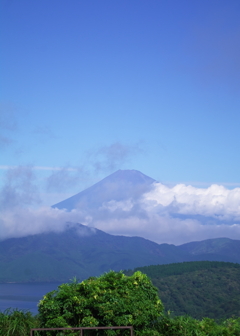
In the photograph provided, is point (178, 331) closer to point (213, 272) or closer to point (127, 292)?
point (127, 292)

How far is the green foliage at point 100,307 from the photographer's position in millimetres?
8117

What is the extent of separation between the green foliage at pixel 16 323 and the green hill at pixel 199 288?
4908cm

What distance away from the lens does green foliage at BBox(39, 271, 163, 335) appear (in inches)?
320

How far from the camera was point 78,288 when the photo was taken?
8.72 metres

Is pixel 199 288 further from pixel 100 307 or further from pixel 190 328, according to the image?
pixel 100 307

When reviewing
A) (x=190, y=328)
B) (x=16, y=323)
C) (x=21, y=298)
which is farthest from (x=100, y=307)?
(x=21, y=298)

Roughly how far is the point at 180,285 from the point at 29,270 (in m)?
140

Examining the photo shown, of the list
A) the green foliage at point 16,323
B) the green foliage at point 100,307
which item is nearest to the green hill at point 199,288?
the green foliage at point 100,307

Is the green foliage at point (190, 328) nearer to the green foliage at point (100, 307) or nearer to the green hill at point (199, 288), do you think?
the green foliage at point (100, 307)

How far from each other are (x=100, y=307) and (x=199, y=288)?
67.9 m

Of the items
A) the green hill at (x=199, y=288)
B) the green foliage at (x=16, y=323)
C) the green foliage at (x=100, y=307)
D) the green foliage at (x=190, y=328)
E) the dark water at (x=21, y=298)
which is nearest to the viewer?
the green foliage at (x=100, y=307)

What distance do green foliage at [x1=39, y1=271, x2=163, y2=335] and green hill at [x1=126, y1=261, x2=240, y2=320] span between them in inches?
1922

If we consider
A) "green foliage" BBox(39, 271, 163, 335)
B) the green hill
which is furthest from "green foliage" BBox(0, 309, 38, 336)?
the green hill

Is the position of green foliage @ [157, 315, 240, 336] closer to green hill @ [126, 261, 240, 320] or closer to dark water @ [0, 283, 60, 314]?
dark water @ [0, 283, 60, 314]
